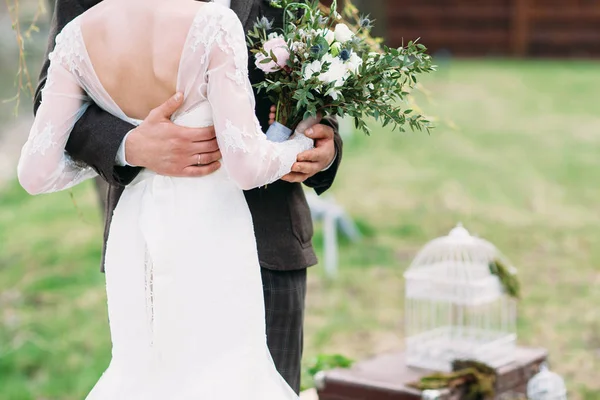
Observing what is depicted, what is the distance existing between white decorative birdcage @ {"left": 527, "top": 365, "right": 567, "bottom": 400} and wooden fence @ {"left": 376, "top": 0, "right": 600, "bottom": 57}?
14.9m

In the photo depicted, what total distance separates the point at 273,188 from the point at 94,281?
4.18 meters

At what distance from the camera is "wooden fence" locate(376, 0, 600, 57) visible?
18141 mm

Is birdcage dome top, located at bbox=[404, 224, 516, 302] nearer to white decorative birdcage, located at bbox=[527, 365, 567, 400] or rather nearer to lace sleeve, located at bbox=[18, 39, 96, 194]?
white decorative birdcage, located at bbox=[527, 365, 567, 400]

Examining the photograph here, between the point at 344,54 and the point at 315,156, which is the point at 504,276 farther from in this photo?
the point at 344,54

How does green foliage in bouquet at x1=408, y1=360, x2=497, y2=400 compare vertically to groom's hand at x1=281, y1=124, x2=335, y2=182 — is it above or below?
below

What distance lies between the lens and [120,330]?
8.05ft

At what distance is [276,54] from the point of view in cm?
231

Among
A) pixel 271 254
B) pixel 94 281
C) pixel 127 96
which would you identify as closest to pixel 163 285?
pixel 271 254

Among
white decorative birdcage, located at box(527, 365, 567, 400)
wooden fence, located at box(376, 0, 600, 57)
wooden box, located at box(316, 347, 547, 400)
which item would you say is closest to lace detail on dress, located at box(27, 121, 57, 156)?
wooden box, located at box(316, 347, 547, 400)

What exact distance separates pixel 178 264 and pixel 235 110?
0.42 metres

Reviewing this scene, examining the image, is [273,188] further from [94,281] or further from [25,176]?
[94,281]

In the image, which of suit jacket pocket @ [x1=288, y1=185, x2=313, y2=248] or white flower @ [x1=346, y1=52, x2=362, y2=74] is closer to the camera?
white flower @ [x1=346, y1=52, x2=362, y2=74]

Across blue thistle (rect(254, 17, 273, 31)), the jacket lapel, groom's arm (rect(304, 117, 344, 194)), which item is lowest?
groom's arm (rect(304, 117, 344, 194))

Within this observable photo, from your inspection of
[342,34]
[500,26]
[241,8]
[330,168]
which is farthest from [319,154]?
[500,26]
